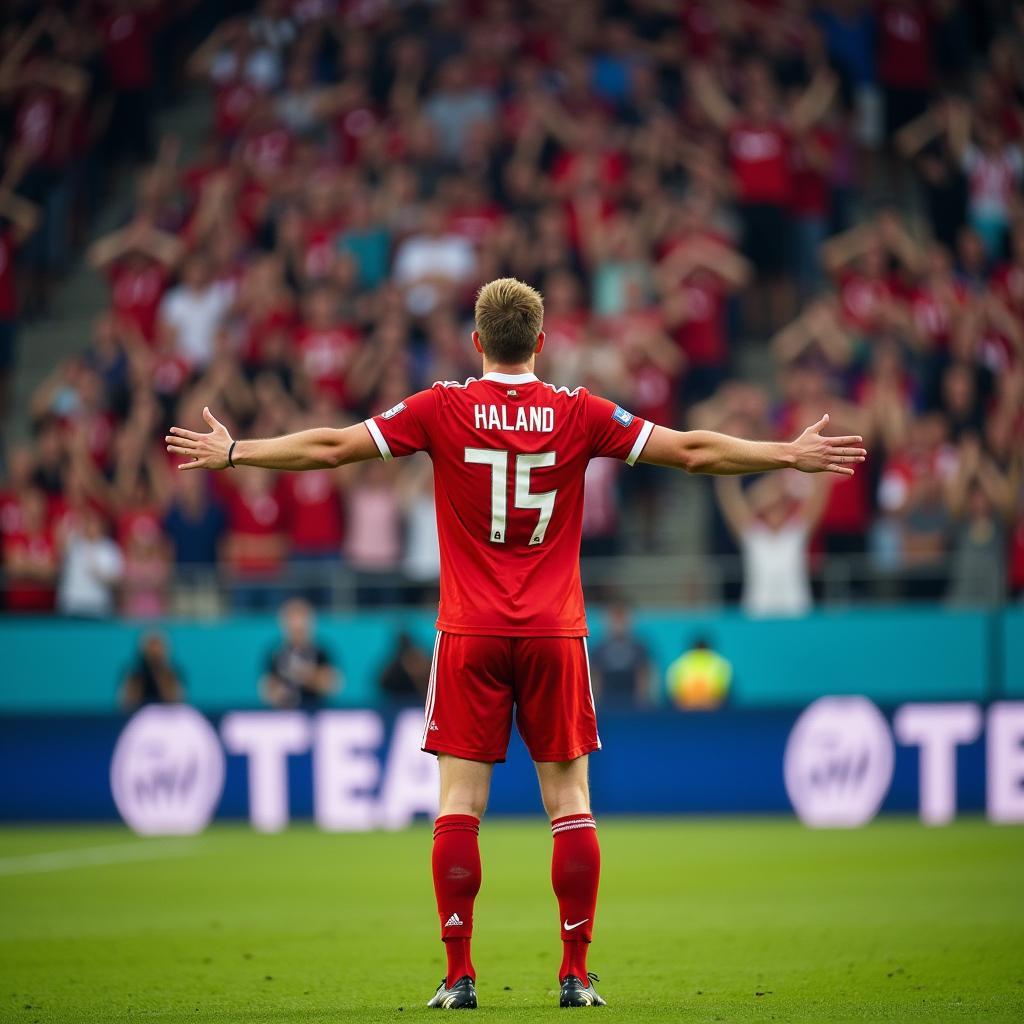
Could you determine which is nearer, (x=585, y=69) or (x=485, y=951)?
(x=485, y=951)

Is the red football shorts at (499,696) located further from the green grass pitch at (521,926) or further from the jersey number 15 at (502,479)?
the green grass pitch at (521,926)

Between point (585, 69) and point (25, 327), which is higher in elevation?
point (585, 69)

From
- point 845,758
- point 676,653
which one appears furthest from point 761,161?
point 845,758

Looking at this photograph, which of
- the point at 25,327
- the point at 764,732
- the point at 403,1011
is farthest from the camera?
the point at 25,327

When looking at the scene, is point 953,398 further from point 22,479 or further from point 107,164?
point 107,164

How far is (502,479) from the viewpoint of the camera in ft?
21.1

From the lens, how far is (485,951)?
8.51 metres

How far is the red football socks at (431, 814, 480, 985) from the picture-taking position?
629 cm

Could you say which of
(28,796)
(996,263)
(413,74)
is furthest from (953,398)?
(28,796)

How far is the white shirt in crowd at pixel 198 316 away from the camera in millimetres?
19766

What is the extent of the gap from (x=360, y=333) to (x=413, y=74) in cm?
411

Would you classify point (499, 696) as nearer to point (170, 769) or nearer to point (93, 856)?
point (93, 856)

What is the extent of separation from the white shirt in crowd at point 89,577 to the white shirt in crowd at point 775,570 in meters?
6.16

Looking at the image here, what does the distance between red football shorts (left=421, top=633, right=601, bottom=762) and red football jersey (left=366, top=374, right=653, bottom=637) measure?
0.27 feet
